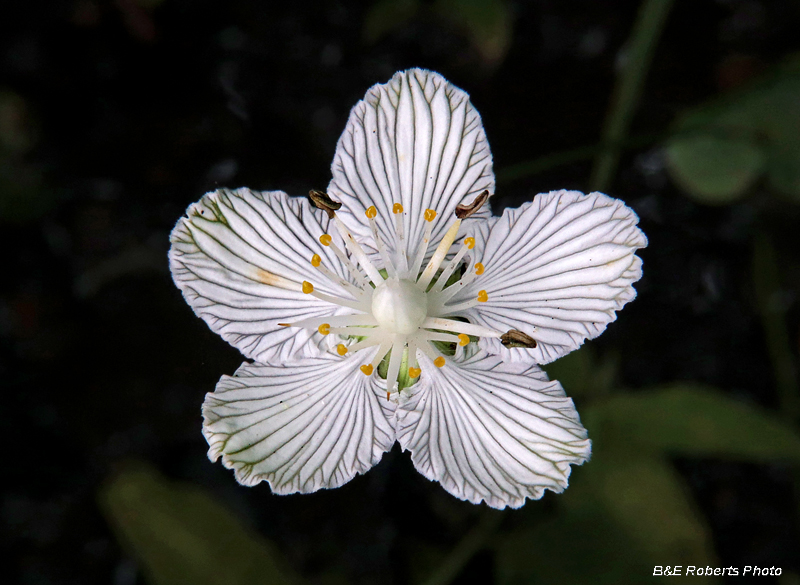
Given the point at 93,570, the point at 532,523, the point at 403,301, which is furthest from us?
the point at 93,570

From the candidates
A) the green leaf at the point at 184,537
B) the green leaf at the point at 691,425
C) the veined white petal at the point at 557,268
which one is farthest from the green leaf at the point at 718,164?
the green leaf at the point at 184,537

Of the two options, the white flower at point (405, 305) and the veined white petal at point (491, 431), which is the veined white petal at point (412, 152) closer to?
the white flower at point (405, 305)

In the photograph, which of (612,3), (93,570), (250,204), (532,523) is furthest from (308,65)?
(93,570)

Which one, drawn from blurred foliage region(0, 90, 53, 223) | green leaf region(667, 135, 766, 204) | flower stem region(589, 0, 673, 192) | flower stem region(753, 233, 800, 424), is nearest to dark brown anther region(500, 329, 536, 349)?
flower stem region(589, 0, 673, 192)

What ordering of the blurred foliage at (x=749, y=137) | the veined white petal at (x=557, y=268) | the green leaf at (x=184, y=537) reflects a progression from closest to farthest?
the veined white petal at (x=557, y=268) → the green leaf at (x=184, y=537) → the blurred foliage at (x=749, y=137)

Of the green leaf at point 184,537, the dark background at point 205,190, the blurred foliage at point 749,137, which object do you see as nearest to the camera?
the green leaf at point 184,537

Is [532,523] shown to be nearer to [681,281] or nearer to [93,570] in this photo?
[681,281]

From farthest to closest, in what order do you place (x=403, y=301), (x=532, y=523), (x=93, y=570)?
(x=93, y=570), (x=532, y=523), (x=403, y=301)
